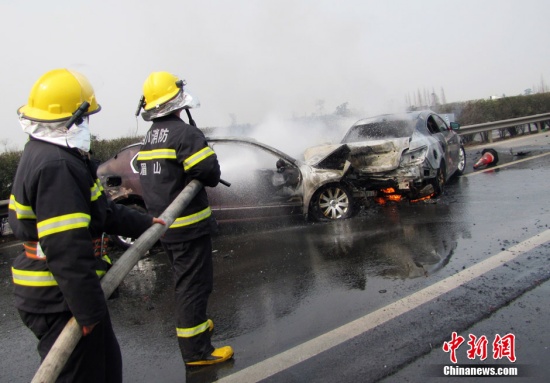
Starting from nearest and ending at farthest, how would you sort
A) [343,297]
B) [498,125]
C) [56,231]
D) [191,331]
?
[56,231] → [191,331] → [343,297] → [498,125]

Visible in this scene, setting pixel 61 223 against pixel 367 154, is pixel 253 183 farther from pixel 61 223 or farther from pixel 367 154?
pixel 61 223

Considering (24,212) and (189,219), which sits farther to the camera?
(189,219)

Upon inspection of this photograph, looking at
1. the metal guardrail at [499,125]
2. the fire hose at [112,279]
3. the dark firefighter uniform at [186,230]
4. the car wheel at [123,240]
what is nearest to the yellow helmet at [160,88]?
the dark firefighter uniform at [186,230]

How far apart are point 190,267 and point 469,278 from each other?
8.39 ft

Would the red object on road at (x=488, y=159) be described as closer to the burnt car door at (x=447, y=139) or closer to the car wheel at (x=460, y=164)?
the car wheel at (x=460, y=164)

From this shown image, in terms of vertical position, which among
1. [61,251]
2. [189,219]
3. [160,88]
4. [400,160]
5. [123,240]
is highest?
[160,88]

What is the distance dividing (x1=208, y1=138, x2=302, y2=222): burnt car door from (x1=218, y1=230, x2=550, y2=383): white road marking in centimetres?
327

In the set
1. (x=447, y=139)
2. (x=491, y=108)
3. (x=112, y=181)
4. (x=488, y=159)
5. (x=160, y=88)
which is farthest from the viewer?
(x=491, y=108)

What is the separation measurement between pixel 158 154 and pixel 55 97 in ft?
3.72

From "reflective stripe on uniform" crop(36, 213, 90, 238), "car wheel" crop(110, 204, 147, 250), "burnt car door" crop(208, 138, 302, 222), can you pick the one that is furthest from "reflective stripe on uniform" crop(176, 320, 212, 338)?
"car wheel" crop(110, 204, 147, 250)

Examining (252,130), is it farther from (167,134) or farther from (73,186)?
(73,186)

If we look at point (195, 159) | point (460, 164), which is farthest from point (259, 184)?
point (460, 164)

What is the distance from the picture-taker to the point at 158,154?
10.4 feet

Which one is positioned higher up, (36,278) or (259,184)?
(36,278)
